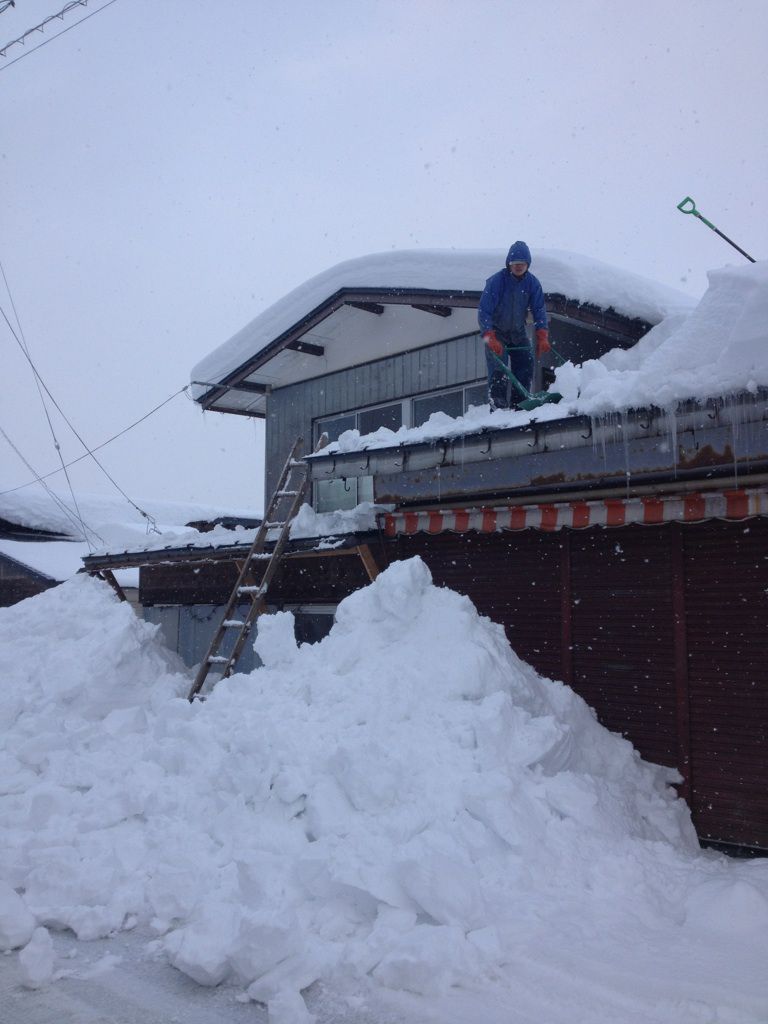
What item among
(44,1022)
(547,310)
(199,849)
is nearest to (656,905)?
(199,849)

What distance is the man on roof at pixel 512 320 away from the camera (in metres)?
8.76

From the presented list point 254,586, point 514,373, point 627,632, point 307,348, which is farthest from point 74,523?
point 627,632

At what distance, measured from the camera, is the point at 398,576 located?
24.2 feet

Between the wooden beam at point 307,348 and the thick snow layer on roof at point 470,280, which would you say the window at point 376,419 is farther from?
the thick snow layer on roof at point 470,280

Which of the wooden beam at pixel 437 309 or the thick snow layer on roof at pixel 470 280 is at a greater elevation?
the thick snow layer on roof at pixel 470 280

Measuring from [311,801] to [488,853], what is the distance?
1.25 meters

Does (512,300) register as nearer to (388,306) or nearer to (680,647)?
(388,306)

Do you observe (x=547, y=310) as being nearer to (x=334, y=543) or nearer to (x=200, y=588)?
(x=334, y=543)

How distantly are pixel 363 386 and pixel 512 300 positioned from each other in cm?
306

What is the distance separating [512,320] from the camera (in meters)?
8.96

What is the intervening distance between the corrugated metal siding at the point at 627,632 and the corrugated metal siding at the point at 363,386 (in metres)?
3.27

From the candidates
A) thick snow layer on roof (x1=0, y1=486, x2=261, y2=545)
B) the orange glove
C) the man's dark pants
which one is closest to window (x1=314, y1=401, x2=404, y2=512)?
the man's dark pants

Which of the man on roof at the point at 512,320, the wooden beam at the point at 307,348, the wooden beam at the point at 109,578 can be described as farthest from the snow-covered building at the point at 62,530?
the man on roof at the point at 512,320

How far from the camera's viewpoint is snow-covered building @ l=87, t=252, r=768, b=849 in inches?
243
